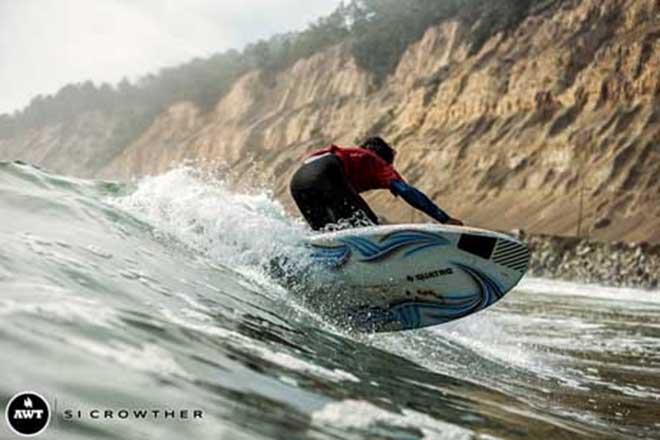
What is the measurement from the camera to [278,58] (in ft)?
304

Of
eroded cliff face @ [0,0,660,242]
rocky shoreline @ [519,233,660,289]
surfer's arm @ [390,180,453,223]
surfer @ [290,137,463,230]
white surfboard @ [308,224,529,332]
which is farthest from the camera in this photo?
eroded cliff face @ [0,0,660,242]

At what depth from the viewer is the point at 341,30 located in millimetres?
90125

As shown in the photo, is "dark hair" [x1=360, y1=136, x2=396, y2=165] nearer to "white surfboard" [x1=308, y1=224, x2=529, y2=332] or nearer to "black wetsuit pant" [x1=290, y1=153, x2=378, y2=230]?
"black wetsuit pant" [x1=290, y1=153, x2=378, y2=230]

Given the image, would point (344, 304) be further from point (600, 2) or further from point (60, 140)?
point (60, 140)

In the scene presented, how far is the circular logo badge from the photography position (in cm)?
284

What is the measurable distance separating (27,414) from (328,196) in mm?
5242

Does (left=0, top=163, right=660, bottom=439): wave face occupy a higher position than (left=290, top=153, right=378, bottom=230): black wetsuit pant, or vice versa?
(left=290, top=153, right=378, bottom=230): black wetsuit pant

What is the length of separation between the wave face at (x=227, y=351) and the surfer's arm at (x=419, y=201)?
97 cm

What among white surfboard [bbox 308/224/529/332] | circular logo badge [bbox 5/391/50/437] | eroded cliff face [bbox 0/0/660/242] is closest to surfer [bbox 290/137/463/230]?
white surfboard [bbox 308/224/529/332]

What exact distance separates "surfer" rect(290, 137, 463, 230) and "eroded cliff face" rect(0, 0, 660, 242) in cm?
4077

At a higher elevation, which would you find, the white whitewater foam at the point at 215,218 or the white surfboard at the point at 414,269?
the white whitewater foam at the point at 215,218

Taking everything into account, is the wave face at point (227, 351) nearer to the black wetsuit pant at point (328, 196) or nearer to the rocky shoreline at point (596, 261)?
the black wetsuit pant at point (328, 196)

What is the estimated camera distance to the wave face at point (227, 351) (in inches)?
135

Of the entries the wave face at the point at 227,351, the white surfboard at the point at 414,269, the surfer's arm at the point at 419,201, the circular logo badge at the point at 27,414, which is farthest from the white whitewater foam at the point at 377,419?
the surfer's arm at the point at 419,201
